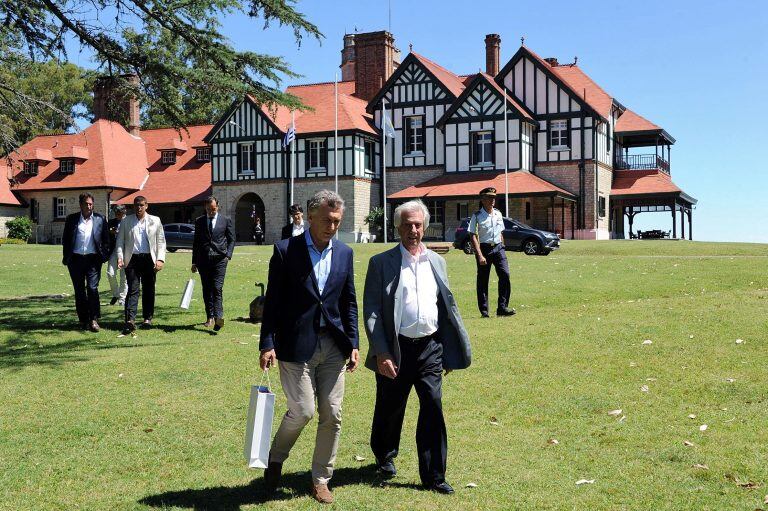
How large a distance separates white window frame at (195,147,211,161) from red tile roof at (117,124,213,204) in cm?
26

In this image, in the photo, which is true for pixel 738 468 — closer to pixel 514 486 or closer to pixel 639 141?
pixel 514 486

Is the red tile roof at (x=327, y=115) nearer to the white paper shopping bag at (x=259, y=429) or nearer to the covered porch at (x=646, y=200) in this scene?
the covered porch at (x=646, y=200)

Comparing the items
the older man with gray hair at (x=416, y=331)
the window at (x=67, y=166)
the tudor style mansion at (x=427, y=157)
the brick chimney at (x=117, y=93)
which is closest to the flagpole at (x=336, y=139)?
the tudor style mansion at (x=427, y=157)

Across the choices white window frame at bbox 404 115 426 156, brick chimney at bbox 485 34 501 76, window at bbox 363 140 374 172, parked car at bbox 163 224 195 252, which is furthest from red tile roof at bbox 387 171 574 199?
parked car at bbox 163 224 195 252

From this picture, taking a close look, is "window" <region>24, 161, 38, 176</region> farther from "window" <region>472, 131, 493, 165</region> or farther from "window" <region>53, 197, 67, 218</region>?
"window" <region>472, 131, 493, 165</region>

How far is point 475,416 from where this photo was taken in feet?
24.2

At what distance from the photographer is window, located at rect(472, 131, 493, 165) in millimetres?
44375

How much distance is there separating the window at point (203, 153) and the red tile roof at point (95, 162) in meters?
3.70

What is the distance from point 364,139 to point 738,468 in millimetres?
41314

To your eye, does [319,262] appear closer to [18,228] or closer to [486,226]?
[486,226]

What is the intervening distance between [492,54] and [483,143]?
832 centimetres

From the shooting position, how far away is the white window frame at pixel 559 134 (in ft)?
144

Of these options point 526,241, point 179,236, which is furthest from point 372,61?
point 526,241

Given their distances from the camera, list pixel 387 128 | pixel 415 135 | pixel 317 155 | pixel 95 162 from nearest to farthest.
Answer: pixel 387 128
pixel 317 155
pixel 415 135
pixel 95 162
